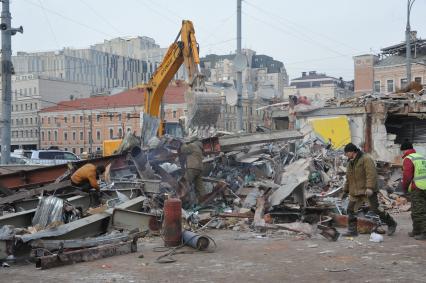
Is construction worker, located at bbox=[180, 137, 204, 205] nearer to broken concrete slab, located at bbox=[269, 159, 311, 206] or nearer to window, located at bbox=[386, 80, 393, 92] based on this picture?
broken concrete slab, located at bbox=[269, 159, 311, 206]

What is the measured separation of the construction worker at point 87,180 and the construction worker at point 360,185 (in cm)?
565

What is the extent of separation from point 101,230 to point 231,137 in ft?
20.9

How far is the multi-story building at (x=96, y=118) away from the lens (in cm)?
7112

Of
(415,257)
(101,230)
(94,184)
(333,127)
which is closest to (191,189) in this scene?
(94,184)

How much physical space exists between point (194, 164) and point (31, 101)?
82372 millimetres

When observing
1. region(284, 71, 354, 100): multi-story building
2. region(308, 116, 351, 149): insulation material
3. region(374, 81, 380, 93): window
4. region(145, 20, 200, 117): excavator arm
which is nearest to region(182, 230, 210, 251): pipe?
region(145, 20, 200, 117): excavator arm

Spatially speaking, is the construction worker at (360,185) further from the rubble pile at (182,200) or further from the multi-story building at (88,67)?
the multi-story building at (88,67)

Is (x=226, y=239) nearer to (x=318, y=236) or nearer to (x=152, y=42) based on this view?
(x=318, y=236)

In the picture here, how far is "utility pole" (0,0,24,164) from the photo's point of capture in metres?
16.7

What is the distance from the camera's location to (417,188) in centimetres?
899

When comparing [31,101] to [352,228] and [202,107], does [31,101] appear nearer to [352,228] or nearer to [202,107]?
[202,107]

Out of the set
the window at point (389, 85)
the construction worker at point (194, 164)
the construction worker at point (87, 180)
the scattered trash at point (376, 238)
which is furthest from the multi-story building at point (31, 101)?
the scattered trash at point (376, 238)

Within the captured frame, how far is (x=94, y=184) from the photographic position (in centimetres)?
1130

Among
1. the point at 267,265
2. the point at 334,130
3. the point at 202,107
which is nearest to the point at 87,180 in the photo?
the point at 202,107
